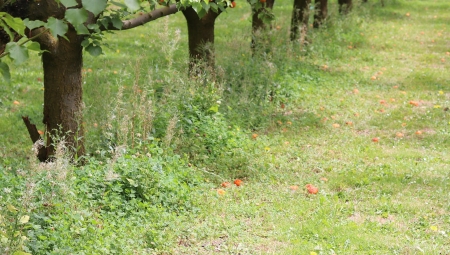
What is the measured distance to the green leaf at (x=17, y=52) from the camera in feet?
9.45

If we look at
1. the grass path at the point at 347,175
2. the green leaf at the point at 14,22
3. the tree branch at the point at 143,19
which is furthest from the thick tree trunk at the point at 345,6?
the green leaf at the point at 14,22

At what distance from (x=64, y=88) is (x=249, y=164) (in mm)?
2211

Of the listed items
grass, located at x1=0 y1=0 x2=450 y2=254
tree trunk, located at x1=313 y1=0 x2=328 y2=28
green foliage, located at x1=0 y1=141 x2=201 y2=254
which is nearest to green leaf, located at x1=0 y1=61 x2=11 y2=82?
green foliage, located at x1=0 y1=141 x2=201 y2=254

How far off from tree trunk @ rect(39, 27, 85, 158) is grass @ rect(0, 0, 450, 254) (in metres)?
0.32

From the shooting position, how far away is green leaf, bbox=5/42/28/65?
2.88 meters

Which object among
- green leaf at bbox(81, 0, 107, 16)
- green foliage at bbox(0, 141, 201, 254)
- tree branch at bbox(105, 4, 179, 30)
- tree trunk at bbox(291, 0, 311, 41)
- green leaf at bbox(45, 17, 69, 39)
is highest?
green leaf at bbox(81, 0, 107, 16)

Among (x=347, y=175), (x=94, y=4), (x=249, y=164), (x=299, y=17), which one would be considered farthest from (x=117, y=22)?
(x=299, y=17)

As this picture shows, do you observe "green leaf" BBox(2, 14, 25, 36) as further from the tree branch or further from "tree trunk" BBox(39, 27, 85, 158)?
the tree branch

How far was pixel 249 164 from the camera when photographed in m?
7.24

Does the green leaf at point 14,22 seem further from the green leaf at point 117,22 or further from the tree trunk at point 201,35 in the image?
the tree trunk at point 201,35

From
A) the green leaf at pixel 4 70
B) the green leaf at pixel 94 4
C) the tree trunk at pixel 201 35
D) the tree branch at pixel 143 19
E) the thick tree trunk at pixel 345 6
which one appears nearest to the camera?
the green leaf at pixel 94 4

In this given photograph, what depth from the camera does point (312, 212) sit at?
6059mm

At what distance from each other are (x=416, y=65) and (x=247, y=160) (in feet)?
25.4

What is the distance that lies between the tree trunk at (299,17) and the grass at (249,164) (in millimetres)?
820
